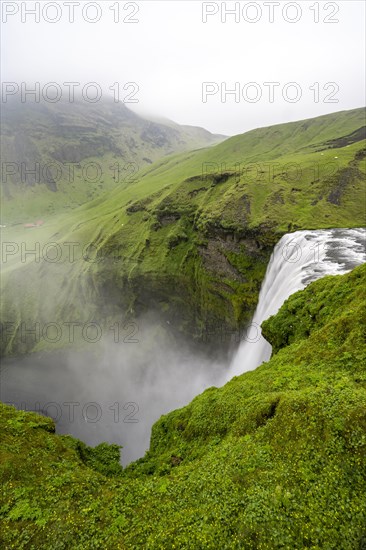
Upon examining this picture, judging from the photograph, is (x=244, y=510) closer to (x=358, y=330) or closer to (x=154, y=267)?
(x=358, y=330)

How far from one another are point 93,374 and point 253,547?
3311 inches

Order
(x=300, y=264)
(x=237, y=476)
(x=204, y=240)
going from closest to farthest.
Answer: (x=237, y=476) < (x=300, y=264) < (x=204, y=240)

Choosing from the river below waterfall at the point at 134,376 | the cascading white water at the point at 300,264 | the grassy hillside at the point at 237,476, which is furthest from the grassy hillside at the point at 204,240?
the grassy hillside at the point at 237,476

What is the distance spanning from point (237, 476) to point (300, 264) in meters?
30.6

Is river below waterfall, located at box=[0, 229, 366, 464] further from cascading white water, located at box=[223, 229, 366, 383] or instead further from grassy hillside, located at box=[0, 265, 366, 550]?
grassy hillside, located at box=[0, 265, 366, 550]

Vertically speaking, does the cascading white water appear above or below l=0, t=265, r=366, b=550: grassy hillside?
above

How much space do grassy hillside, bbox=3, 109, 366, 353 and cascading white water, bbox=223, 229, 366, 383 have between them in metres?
9.68

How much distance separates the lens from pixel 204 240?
78.0 meters

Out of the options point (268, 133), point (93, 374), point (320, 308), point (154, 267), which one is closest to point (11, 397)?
point (93, 374)

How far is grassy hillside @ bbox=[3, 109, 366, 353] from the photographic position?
63.7m

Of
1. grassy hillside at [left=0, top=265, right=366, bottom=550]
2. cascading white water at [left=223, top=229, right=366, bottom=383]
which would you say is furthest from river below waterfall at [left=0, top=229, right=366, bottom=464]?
grassy hillside at [left=0, top=265, right=366, bottom=550]

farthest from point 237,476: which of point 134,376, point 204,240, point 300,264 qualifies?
point 134,376

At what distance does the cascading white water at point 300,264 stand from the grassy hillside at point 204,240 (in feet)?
31.7

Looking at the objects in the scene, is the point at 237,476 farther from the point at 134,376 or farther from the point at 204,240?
the point at 134,376
